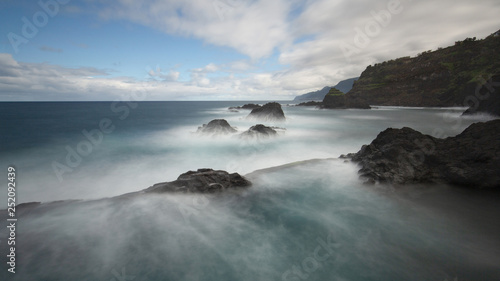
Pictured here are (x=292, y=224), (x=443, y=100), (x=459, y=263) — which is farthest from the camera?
(x=443, y=100)

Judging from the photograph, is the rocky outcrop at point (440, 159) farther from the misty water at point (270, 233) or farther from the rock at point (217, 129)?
the rock at point (217, 129)

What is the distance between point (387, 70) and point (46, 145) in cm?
11907

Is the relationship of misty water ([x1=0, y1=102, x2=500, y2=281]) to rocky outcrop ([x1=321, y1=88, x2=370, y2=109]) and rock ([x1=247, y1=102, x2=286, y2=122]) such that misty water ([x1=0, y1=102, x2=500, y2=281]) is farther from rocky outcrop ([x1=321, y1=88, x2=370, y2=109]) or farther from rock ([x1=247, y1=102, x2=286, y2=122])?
rocky outcrop ([x1=321, y1=88, x2=370, y2=109])

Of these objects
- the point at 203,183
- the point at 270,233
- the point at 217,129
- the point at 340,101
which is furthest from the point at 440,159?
the point at 340,101

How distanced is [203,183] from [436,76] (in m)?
94.7

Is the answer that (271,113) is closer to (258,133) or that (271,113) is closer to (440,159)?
(258,133)

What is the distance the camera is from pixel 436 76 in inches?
2744

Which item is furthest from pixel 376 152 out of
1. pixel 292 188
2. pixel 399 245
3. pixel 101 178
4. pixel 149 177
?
pixel 101 178

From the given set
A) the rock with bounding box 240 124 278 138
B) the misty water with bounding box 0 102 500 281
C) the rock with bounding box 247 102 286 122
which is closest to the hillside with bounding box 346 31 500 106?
the rock with bounding box 247 102 286 122

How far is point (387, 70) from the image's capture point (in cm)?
9494

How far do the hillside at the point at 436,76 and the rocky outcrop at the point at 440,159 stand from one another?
5503cm

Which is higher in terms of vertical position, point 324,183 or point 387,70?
point 387,70

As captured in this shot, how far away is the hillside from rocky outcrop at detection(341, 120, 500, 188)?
5503cm

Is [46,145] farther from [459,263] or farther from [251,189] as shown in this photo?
[459,263]
